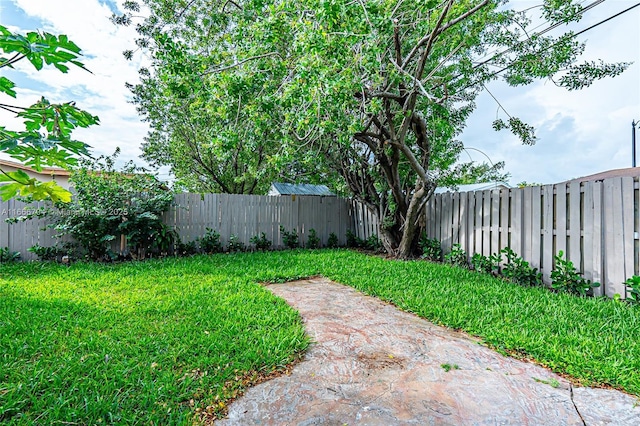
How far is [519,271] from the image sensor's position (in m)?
4.19

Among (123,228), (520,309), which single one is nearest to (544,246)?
(520,309)

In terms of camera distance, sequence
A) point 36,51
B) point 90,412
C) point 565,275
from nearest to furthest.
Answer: point 36,51 < point 90,412 < point 565,275

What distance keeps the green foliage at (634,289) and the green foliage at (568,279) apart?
0.29 m

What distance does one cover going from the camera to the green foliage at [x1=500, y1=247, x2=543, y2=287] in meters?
4.07

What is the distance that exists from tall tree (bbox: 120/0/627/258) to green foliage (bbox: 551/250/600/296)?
216cm

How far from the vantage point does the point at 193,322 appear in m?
2.64

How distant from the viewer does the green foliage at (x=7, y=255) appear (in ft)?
16.7

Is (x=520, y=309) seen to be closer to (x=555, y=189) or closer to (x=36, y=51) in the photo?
(x=555, y=189)

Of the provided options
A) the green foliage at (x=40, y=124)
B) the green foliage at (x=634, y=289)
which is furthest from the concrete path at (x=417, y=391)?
the green foliage at (x=634, y=289)

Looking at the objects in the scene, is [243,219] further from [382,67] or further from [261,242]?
[382,67]

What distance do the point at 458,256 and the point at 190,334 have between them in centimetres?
445

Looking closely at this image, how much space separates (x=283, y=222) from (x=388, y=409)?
600 centimetres

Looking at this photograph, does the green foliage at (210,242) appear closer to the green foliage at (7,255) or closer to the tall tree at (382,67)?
the tall tree at (382,67)

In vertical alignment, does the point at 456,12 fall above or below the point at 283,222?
above
